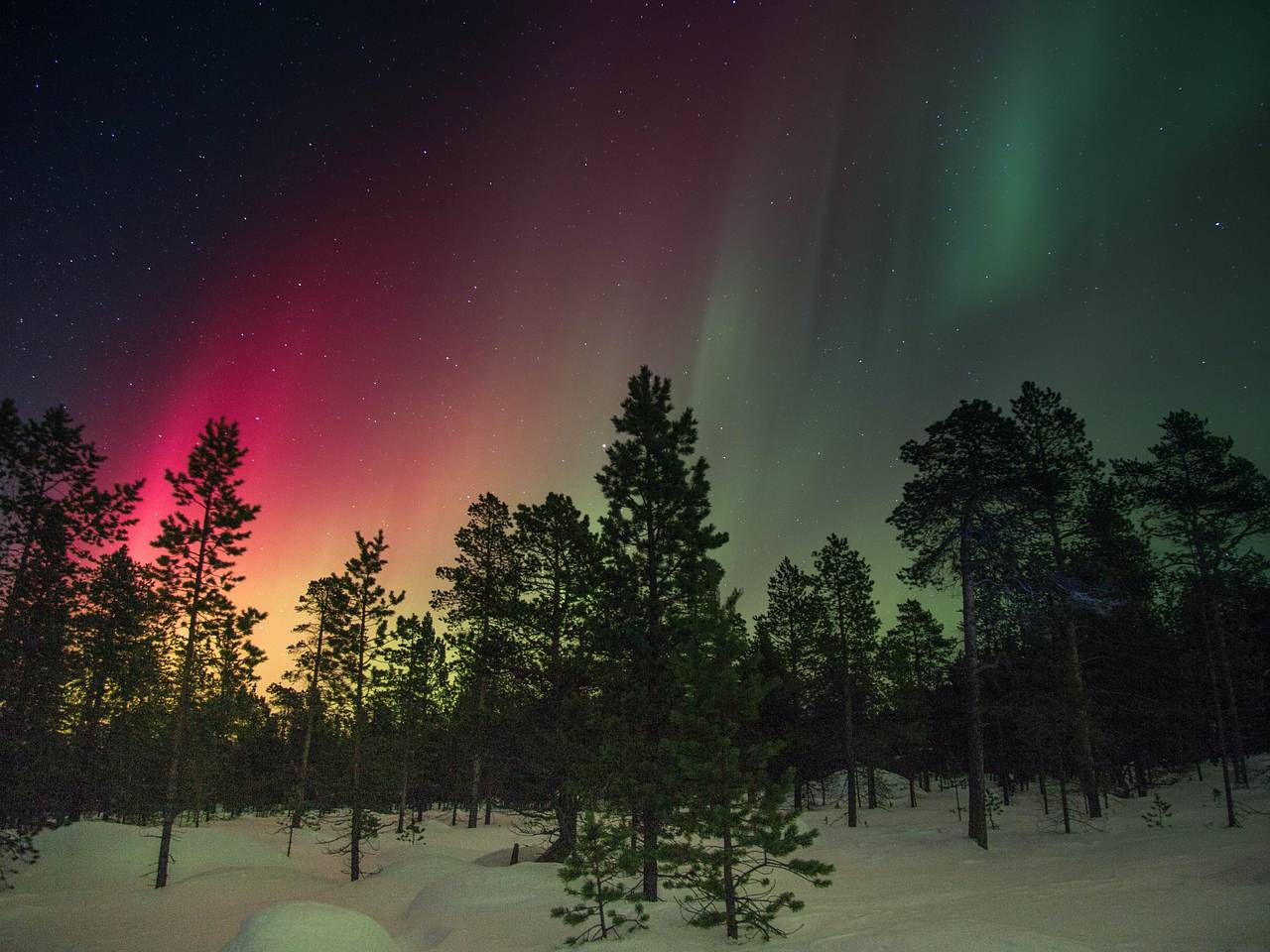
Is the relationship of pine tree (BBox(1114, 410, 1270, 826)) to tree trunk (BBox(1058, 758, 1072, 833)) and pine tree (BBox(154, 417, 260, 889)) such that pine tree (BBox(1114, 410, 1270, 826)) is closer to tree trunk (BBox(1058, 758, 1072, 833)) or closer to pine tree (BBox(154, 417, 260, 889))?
tree trunk (BBox(1058, 758, 1072, 833))

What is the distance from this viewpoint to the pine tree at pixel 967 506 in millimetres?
23844

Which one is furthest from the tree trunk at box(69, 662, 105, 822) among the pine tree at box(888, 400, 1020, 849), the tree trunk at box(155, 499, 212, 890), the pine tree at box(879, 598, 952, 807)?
the pine tree at box(879, 598, 952, 807)

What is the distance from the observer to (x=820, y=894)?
17.7 metres

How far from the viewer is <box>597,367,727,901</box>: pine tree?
19828mm

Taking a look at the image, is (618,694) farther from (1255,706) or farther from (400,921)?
(1255,706)

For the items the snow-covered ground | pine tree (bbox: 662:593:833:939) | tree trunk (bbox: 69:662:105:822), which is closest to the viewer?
the snow-covered ground

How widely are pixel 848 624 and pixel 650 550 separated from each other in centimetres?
2476

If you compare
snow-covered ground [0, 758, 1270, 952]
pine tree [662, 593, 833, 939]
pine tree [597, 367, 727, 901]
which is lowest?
snow-covered ground [0, 758, 1270, 952]

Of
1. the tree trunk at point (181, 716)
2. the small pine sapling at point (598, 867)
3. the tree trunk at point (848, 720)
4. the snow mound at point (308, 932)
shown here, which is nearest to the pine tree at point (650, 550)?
the small pine sapling at point (598, 867)

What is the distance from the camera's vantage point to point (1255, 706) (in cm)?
3403

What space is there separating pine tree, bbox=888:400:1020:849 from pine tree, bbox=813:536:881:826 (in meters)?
15.2

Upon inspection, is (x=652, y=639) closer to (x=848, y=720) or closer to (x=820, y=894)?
(x=820, y=894)

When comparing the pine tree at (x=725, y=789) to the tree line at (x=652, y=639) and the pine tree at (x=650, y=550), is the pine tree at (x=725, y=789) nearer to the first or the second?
the tree line at (x=652, y=639)

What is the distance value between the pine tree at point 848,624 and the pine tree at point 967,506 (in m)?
15.2
